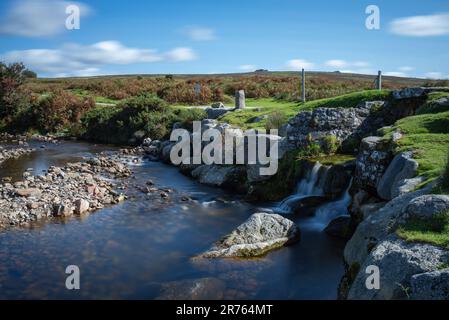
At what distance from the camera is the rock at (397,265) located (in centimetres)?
652

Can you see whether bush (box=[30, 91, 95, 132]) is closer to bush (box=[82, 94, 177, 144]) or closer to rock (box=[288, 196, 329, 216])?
bush (box=[82, 94, 177, 144])

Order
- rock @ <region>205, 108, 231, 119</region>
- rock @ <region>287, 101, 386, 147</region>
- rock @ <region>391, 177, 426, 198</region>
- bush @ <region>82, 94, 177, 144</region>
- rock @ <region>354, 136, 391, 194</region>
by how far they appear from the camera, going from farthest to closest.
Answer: bush @ <region>82, 94, 177, 144</region>, rock @ <region>205, 108, 231, 119</region>, rock @ <region>287, 101, 386, 147</region>, rock @ <region>354, 136, 391, 194</region>, rock @ <region>391, 177, 426, 198</region>

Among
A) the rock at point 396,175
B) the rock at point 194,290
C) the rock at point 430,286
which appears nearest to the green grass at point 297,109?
the rock at point 396,175

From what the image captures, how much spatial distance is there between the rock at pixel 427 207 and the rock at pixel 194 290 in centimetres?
449

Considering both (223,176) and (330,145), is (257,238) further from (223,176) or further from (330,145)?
(223,176)

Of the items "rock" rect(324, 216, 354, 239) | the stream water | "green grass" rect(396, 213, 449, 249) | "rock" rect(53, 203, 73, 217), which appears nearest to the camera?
"green grass" rect(396, 213, 449, 249)

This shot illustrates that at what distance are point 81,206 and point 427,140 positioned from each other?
40.3 ft

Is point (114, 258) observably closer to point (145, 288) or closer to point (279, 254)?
point (145, 288)

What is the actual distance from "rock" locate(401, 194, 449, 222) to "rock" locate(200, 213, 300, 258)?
5.15 metres

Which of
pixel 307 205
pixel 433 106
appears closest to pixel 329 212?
pixel 307 205

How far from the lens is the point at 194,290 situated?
393 inches

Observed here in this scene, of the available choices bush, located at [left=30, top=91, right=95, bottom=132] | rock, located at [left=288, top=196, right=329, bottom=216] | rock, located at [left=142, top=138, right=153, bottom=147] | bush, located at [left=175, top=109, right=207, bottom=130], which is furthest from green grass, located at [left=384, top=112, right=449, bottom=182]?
bush, located at [left=30, top=91, right=95, bottom=132]

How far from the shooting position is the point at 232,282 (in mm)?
10570

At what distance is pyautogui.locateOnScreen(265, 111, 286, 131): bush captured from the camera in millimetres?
24252
